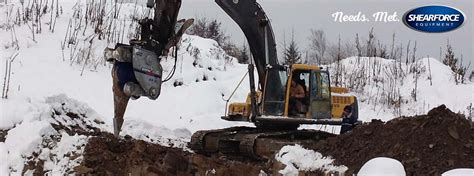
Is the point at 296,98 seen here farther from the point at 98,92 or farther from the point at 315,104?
the point at 98,92

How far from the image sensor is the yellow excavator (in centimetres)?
739

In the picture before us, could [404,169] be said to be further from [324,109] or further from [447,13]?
[447,13]

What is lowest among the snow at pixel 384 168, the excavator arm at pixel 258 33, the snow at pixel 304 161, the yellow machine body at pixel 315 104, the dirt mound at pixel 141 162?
the dirt mound at pixel 141 162

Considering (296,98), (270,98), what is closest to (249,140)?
(270,98)

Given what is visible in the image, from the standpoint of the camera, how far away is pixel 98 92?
10102mm

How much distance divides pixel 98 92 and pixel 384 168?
689cm

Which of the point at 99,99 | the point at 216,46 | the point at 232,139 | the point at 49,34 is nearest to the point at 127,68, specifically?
the point at 232,139

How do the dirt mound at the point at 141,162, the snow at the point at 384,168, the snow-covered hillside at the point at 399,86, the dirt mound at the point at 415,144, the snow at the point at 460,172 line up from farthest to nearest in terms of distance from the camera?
the snow-covered hillside at the point at 399,86 < the dirt mound at the point at 141,162 < the dirt mound at the point at 415,144 < the snow at the point at 384,168 < the snow at the point at 460,172

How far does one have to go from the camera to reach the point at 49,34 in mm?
11414

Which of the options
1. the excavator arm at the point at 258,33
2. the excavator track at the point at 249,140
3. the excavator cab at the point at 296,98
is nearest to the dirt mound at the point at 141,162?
the excavator track at the point at 249,140

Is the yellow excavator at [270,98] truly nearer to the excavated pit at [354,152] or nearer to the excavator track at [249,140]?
the excavator track at [249,140]

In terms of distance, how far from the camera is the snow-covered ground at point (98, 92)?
5.99m

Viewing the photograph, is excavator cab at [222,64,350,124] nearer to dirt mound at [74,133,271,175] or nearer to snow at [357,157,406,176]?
dirt mound at [74,133,271,175]

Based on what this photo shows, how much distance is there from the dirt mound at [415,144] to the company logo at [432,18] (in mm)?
5432
